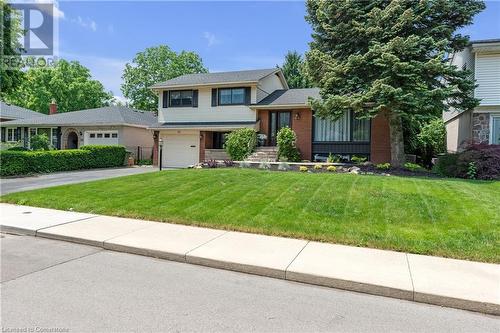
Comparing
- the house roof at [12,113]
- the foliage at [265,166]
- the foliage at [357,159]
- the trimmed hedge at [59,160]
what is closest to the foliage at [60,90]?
the house roof at [12,113]

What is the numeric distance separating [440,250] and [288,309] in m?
3.41

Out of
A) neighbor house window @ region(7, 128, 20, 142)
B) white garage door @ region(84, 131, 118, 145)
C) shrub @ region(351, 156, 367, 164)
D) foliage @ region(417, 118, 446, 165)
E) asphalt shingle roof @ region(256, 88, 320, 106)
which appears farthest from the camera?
neighbor house window @ region(7, 128, 20, 142)

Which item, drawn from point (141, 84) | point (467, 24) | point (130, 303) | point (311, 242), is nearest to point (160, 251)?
point (130, 303)

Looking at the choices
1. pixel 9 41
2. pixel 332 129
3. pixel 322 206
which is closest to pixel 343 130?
pixel 332 129

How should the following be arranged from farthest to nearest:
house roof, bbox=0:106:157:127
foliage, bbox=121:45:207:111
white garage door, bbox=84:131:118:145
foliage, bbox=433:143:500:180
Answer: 1. foliage, bbox=121:45:207:111
2. white garage door, bbox=84:131:118:145
3. house roof, bbox=0:106:157:127
4. foliage, bbox=433:143:500:180

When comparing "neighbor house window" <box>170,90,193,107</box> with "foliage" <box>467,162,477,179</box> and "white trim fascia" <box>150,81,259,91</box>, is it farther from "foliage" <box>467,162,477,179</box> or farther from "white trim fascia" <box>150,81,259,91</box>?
"foliage" <box>467,162,477,179</box>

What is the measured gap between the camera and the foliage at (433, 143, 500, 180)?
12158mm

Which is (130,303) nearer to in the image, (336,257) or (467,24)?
(336,257)

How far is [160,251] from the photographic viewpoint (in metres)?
5.99

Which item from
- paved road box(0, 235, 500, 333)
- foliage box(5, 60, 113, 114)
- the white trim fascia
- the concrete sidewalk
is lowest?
paved road box(0, 235, 500, 333)

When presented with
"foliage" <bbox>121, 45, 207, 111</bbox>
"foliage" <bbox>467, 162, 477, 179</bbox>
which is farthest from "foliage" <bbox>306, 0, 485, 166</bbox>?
"foliage" <bbox>121, 45, 207, 111</bbox>

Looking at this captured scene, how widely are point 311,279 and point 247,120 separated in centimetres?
1747

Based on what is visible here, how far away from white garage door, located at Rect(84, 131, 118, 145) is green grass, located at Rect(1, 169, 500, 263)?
1498 cm

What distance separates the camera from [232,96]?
22.5 m
